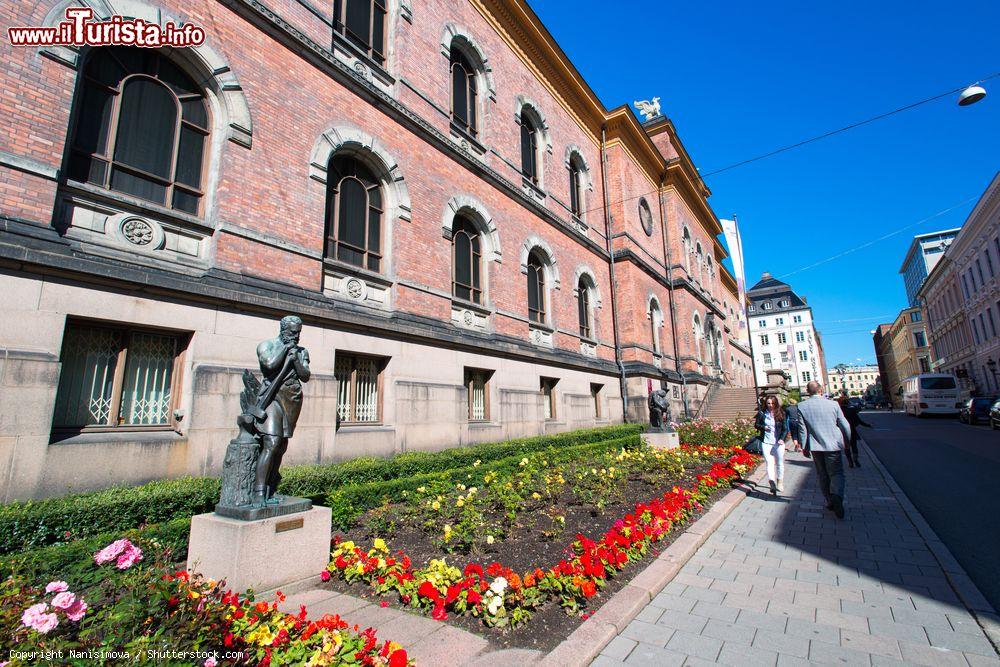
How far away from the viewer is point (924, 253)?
2844 inches

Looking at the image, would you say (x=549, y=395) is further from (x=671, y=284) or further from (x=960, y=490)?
(x=671, y=284)

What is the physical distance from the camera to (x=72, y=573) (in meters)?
4.02

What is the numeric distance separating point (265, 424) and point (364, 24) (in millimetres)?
11378

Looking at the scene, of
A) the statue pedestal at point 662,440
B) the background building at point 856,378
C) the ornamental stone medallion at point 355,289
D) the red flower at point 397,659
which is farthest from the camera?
the background building at point 856,378

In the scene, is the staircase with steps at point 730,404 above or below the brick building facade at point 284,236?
below

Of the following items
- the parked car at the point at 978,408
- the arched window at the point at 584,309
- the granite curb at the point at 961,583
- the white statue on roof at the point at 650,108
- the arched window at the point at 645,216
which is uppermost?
the white statue on roof at the point at 650,108

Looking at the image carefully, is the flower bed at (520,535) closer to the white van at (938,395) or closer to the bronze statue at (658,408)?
the bronze statue at (658,408)

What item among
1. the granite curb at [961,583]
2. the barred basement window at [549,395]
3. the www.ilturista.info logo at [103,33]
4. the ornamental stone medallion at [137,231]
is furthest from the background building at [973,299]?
the ornamental stone medallion at [137,231]

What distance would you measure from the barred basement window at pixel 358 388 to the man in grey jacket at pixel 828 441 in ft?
26.7

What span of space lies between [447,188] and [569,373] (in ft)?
26.5

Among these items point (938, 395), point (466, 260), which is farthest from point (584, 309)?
point (938, 395)

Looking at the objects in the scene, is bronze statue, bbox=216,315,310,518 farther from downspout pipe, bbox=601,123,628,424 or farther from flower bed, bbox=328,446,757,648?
downspout pipe, bbox=601,123,628,424

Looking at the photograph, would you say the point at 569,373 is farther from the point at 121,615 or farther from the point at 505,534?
the point at 121,615

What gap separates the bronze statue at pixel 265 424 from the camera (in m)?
4.79
